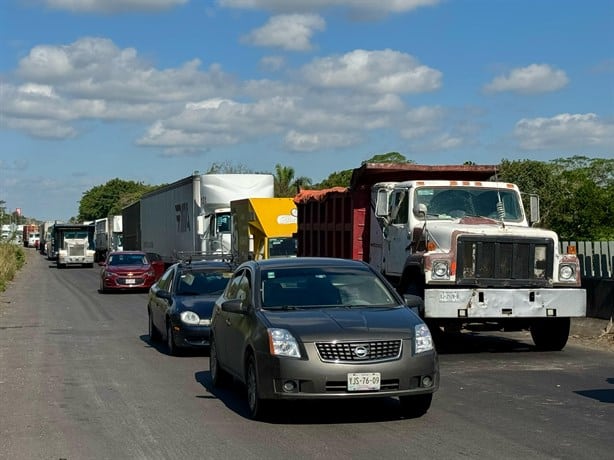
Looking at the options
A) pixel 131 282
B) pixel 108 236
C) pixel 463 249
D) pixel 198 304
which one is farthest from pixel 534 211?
pixel 108 236

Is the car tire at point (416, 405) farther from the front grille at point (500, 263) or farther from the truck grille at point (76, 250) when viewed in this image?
the truck grille at point (76, 250)

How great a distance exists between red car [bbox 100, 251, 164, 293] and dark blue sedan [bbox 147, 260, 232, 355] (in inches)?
642

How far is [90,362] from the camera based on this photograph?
14516 mm

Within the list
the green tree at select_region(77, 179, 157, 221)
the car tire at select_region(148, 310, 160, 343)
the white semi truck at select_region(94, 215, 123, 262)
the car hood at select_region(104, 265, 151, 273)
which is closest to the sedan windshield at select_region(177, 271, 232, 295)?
the car tire at select_region(148, 310, 160, 343)

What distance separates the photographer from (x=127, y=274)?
3362cm

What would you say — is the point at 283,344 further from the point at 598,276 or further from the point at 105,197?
the point at 105,197

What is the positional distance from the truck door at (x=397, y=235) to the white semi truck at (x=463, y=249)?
0.02 meters

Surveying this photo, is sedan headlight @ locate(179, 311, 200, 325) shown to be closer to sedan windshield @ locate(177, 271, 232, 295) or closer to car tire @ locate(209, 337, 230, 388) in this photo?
sedan windshield @ locate(177, 271, 232, 295)

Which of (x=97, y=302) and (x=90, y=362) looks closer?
(x=90, y=362)

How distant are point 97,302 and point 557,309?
18.4 m

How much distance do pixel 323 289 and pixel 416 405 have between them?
157 cm

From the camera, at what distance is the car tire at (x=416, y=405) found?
9.42 meters

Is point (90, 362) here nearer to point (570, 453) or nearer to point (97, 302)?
point (570, 453)

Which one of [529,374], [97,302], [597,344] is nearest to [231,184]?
[97,302]
